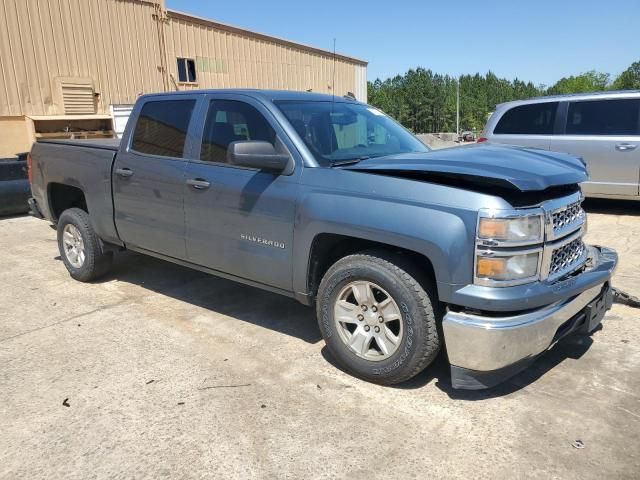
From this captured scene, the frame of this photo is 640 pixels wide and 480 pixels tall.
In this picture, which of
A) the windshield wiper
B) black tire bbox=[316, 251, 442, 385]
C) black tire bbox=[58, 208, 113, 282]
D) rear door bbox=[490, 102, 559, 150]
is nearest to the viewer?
black tire bbox=[316, 251, 442, 385]

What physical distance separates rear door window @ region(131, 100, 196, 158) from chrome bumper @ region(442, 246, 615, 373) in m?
2.67

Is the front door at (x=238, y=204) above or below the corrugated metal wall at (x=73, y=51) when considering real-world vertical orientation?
below

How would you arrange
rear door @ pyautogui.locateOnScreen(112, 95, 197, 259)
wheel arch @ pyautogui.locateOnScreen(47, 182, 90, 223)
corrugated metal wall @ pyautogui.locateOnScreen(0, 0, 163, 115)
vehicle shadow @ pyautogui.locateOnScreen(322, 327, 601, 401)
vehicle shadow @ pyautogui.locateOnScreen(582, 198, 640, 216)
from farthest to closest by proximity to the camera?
corrugated metal wall @ pyautogui.locateOnScreen(0, 0, 163, 115)
vehicle shadow @ pyautogui.locateOnScreen(582, 198, 640, 216)
wheel arch @ pyautogui.locateOnScreen(47, 182, 90, 223)
rear door @ pyautogui.locateOnScreen(112, 95, 197, 259)
vehicle shadow @ pyautogui.locateOnScreen(322, 327, 601, 401)

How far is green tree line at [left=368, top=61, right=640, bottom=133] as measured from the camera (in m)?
80.2

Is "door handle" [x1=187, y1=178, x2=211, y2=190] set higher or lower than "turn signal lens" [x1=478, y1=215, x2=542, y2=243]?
higher

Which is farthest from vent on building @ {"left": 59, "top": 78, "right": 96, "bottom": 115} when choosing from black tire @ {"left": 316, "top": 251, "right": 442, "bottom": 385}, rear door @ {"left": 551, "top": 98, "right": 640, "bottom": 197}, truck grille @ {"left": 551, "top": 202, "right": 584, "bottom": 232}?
truck grille @ {"left": 551, "top": 202, "right": 584, "bottom": 232}

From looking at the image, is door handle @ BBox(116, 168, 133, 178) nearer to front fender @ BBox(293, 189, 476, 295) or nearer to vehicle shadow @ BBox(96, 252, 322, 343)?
vehicle shadow @ BBox(96, 252, 322, 343)

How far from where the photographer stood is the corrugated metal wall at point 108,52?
1357 centimetres

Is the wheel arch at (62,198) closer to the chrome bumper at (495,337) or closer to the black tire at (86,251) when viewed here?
the black tire at (86,251)

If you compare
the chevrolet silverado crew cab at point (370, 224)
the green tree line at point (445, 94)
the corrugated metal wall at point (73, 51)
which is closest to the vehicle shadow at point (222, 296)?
the chevrolet silverado crew cab at point (370, 224)

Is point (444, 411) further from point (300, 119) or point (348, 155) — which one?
point (300, 119)

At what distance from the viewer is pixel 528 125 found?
8750mm

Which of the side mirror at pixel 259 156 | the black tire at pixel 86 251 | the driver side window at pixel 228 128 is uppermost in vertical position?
the driver side window at pixel 228 128

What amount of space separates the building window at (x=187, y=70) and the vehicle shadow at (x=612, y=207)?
531 inches
